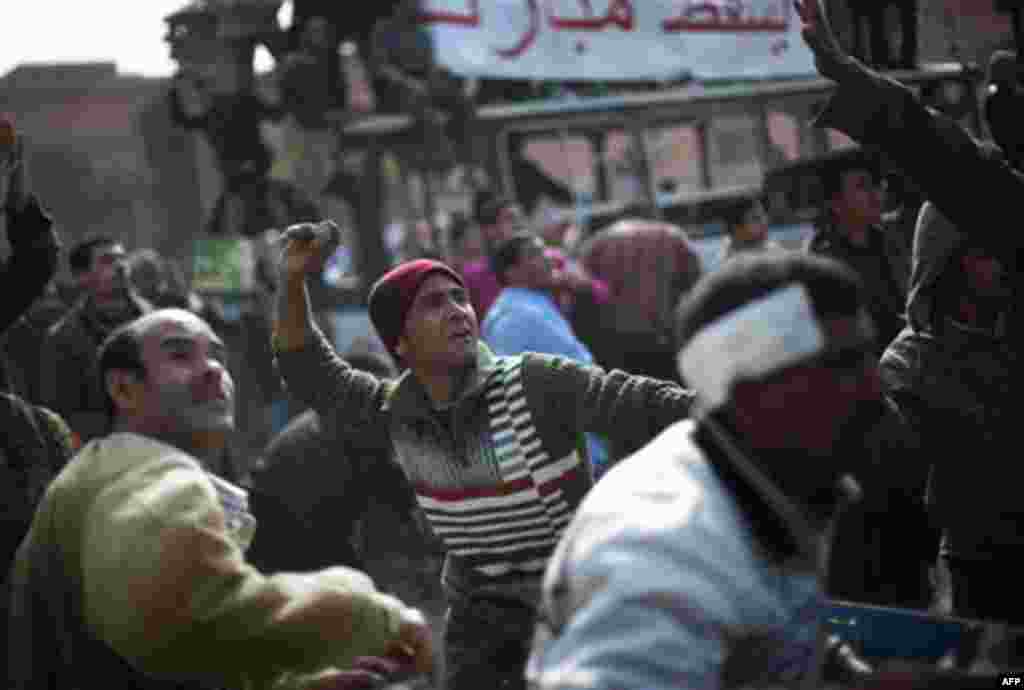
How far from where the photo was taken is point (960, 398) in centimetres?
463

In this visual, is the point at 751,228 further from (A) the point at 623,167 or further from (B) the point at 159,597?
(B) the point at 159,597

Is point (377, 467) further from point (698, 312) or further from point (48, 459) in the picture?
point (698, 312)

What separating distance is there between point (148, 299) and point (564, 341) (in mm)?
3344

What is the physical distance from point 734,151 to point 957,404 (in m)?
11.0

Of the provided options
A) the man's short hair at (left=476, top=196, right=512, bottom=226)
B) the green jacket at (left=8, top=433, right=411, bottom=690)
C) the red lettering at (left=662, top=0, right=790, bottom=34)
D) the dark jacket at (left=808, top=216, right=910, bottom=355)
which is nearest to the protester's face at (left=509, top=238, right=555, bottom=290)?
the dark jacket at (left=808, top=216, right=910, bottom=355)

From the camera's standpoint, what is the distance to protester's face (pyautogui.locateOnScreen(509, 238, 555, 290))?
7.27 m

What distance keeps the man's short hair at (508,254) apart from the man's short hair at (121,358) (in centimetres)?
371

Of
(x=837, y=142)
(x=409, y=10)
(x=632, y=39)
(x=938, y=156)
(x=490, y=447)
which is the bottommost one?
(x=490, y=447)

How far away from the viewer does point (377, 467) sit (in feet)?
26.9

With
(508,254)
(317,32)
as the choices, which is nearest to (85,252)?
(508,254)

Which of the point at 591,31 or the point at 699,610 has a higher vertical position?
the point at 591,31

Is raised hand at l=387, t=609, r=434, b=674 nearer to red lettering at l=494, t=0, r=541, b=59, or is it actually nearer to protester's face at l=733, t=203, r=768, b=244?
protester's face at l=733, t=203, r=768, b=244

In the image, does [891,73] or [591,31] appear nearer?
[891,73]

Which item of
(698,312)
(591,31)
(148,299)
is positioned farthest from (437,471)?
(591,31)
